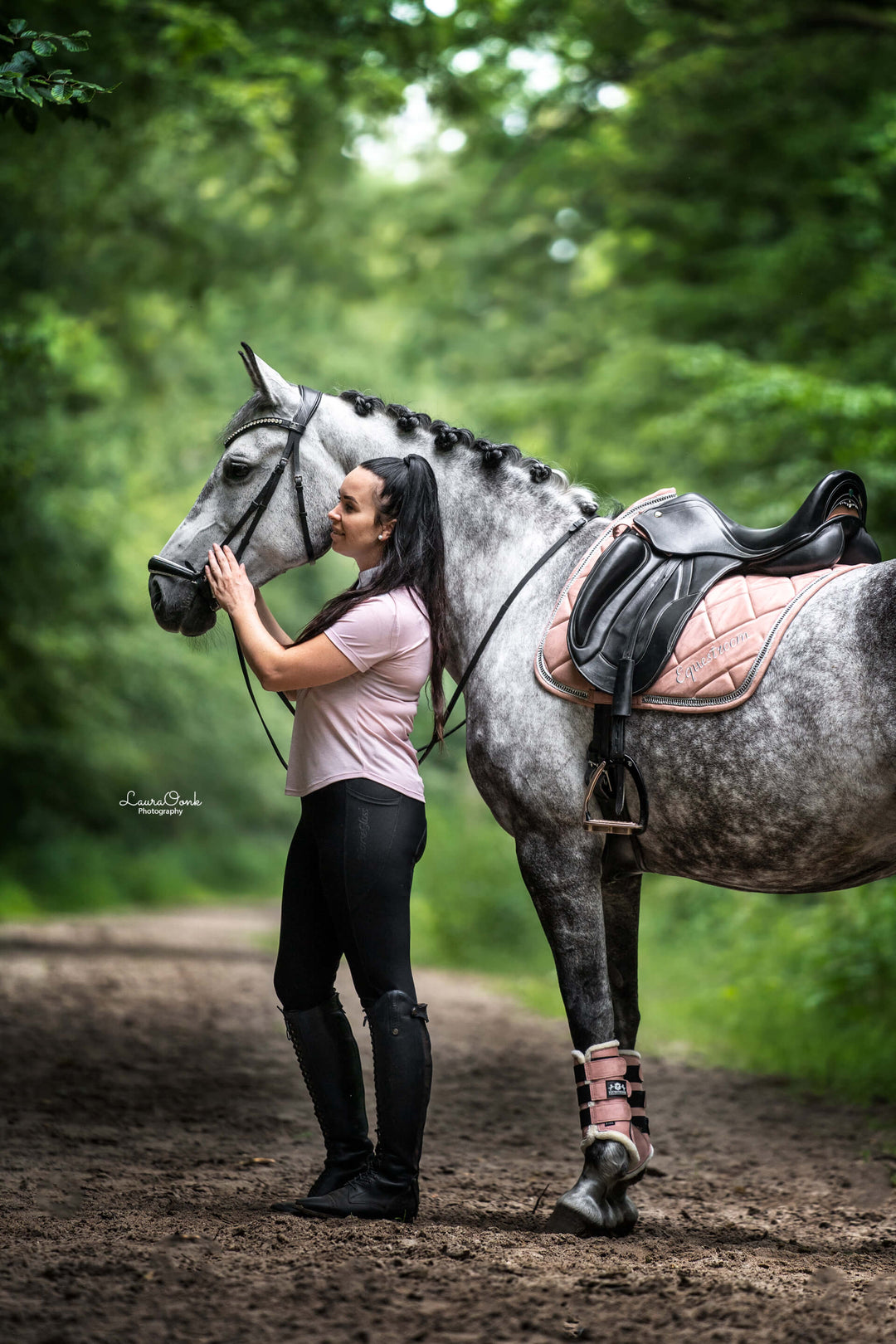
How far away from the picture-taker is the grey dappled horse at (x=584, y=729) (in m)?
2.99

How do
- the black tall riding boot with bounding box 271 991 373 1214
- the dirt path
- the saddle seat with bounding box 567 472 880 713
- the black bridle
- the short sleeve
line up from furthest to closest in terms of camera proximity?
the black bridle, the black tall riding boot with bounding box 271 991 373 1214, the saddle seat with bounding box 567 472 880 713, the short sleeve, the dirt path

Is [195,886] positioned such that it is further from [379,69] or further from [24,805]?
[379,69]

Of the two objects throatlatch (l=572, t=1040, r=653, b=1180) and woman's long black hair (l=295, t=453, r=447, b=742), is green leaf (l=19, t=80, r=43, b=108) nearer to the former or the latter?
woman's long black hair (l=295, t=453, r=447, b=742)

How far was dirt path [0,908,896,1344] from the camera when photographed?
247 cm

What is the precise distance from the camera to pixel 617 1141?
3.25 metres

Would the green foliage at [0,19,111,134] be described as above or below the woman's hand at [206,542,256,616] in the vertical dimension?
above

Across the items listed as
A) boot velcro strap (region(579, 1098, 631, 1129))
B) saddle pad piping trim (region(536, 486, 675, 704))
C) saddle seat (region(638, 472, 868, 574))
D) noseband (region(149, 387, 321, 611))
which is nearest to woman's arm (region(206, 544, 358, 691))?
noseband (region(149, 387, 321, 611))

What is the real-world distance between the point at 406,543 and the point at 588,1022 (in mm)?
1491

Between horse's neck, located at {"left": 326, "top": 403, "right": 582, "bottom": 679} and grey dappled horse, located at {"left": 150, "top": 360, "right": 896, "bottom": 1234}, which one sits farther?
horse's neck, located at {"left": 326, "top": 403, "right": 582, "bottom": 679}

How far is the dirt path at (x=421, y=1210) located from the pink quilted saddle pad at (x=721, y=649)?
4.87 ft

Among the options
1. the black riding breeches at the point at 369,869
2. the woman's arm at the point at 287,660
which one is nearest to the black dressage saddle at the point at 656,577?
the black riding breeches at the point at 369,869

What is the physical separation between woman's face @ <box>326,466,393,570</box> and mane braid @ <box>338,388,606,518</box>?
45 cm

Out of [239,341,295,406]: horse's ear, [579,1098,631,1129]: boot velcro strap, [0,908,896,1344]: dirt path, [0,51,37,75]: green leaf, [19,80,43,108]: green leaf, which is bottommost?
[0,908,896,1344]: dirt path

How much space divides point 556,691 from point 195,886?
18.8m
